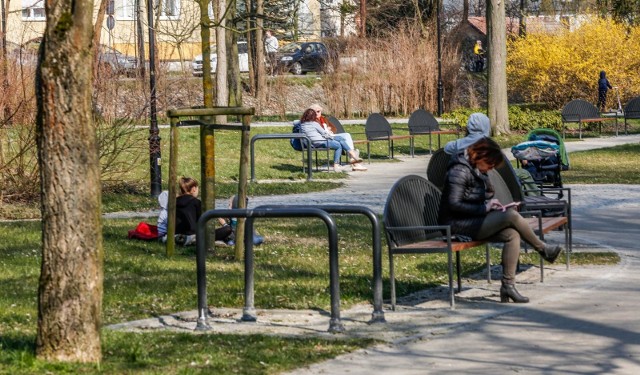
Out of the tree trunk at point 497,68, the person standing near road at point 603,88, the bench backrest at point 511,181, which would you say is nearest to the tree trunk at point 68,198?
the bench backrest at point 511,181

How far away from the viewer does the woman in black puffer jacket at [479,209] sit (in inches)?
402

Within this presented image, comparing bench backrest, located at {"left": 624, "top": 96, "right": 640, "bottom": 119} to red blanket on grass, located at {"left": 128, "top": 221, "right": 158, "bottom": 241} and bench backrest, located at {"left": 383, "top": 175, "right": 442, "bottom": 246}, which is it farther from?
bench backrest, located at {"left": 383, "top": 175, "right": 442, "bottom": 246}

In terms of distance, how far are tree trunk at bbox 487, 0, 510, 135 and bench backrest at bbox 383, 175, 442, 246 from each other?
896 inches

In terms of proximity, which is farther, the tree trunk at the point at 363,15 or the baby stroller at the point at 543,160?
the tree trunk at the point at 363,15

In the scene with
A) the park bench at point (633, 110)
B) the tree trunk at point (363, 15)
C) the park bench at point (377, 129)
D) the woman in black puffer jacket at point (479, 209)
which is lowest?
the woman in black puffer jacket at point (479, 209)

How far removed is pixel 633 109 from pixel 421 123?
862 centimetres

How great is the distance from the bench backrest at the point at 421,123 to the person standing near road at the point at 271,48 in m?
18.6

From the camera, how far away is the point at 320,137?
2391 centimetres

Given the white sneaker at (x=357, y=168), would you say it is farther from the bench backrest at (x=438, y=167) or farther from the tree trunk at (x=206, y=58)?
the bench backrest at (x=438, y=167)

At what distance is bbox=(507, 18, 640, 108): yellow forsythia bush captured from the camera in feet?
142

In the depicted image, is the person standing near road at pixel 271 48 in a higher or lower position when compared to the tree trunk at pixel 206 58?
higher

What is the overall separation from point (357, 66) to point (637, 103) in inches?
404

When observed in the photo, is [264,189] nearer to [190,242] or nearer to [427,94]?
[190,242]

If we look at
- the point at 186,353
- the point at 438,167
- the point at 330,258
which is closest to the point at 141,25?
the point at 438,167
